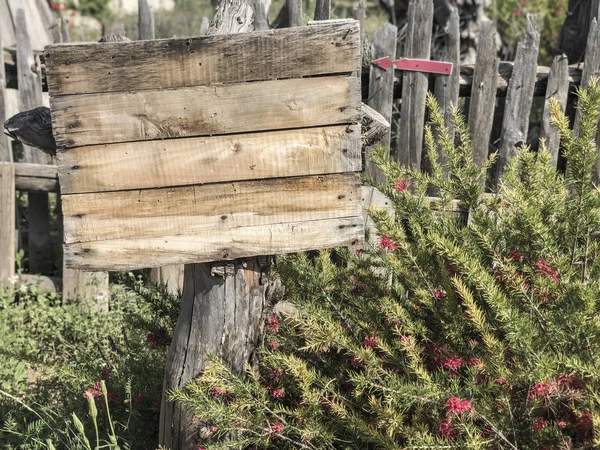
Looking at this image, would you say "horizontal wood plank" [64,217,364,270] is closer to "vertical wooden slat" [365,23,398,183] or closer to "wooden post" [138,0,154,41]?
"vertical wooden slat" [365,23,398,183]

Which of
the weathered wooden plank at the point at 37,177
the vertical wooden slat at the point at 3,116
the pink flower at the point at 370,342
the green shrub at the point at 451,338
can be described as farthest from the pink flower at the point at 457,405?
the vertical wooden slat at the point at 3,116

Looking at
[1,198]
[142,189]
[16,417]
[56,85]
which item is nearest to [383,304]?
[142,189]

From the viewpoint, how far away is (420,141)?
14.6 ft

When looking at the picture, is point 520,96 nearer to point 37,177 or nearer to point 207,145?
point 207,145

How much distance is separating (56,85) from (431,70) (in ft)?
8.54

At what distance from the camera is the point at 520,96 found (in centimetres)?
437

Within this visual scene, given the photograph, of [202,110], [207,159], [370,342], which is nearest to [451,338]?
[370,342]

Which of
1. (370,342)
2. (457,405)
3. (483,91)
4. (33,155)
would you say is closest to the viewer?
(457,405)

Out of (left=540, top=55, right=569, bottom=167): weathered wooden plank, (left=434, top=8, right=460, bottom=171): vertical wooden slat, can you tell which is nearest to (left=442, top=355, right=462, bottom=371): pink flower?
(left=434, top=8, right=460, bottom=171): vertical wooden slat

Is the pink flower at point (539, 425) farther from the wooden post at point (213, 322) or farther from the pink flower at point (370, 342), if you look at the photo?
the wooden post at point (213, 322)

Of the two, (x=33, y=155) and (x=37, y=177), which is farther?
(x=33, y=155)

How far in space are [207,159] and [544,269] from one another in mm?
1158

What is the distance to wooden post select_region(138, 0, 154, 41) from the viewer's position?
4.40 metres

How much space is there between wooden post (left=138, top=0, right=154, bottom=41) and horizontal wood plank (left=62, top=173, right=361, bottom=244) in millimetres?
2329
